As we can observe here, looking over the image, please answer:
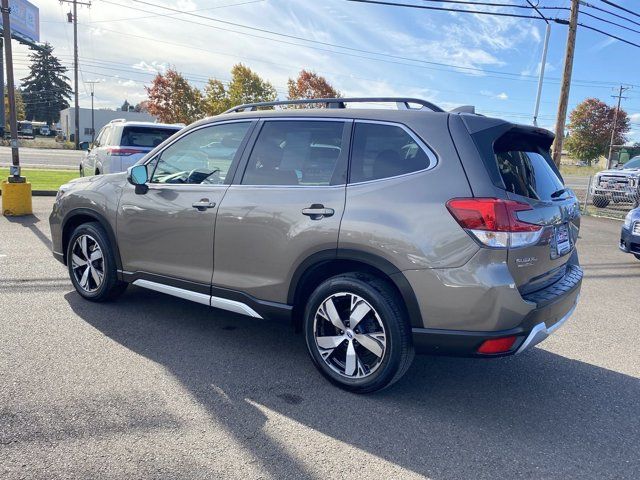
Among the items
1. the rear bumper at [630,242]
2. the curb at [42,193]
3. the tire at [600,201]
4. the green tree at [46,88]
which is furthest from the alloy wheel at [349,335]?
the green tree at [46,88]

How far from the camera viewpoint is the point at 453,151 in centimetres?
310

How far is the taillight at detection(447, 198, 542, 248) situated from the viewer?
2904 millimetres

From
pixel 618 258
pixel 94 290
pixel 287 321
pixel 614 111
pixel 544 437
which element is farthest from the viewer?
pixel 614 111

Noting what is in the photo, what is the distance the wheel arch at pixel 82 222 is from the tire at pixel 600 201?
53.5 ft

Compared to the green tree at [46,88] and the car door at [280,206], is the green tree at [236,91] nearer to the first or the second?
the car door at [280,206]

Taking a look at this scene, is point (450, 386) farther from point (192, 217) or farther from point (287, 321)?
point (192, 217)

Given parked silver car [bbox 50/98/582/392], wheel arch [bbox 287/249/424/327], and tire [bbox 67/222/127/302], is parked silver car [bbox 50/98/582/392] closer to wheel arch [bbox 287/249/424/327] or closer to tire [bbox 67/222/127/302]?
wheel arch [bbox 287/249/424/327]

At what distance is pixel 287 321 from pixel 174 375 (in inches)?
34.5

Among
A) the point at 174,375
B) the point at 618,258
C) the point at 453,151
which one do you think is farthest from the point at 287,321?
the point at 618,258

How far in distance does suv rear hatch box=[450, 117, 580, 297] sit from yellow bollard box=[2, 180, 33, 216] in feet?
31.1

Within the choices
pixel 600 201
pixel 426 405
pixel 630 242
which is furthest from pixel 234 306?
pixel 600 201

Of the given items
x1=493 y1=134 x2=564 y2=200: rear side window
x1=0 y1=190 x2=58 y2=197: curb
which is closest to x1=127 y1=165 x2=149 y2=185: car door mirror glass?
x1=493 y1=134 x2=564 y2=200: rear side window

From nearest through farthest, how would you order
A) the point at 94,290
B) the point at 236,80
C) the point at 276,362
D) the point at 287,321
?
the point at 287,321 → the point at 276,362 → the point at 94,290 → the point at 236,80

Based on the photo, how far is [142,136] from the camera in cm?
1135
